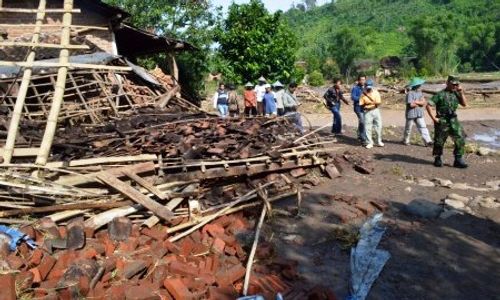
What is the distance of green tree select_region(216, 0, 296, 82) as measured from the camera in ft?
61.6

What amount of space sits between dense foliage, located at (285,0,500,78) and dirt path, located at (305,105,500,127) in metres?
8.80

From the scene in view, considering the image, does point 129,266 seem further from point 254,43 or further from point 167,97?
point 254,43

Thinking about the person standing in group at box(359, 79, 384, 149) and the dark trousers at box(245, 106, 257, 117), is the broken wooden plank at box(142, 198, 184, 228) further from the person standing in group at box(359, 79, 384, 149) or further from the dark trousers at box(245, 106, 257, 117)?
the dark trousers at box(245, 106, 257, 117)

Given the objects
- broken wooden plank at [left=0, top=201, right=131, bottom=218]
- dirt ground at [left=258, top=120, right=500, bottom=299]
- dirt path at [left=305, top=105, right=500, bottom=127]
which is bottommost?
dirt path at [left=305, top=105, right=500, bottom=127]

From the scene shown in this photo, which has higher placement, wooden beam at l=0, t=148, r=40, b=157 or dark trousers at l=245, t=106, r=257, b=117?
wooden beam at l=0, t=148, r=40, b=157

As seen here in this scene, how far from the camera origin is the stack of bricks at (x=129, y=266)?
4.21 metres

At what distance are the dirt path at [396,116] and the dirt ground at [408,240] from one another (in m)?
8.33

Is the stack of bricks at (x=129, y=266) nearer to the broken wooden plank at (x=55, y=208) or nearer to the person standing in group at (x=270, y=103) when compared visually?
the broken wooden plank at (x=55, y=208)

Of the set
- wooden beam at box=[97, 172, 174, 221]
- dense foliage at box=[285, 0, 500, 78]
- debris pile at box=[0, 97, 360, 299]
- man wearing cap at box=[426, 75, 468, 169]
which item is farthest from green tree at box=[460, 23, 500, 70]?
wooden beam at box=[97, 172, 174, 221]

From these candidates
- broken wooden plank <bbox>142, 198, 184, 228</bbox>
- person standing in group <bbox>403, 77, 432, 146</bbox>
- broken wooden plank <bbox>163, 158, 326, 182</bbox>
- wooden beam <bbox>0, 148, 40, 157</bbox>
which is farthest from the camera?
person standing in group <bbox>403, 77, 432, 146</bbox>

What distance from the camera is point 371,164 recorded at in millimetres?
9211

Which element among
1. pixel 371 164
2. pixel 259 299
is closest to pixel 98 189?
pixel 259 299

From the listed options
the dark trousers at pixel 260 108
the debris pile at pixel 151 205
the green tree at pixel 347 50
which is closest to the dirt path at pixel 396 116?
the dark trousers at pixel 260 108

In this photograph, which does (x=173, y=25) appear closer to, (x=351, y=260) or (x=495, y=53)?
(x=351, y=260)
